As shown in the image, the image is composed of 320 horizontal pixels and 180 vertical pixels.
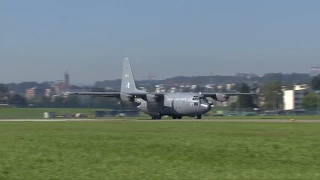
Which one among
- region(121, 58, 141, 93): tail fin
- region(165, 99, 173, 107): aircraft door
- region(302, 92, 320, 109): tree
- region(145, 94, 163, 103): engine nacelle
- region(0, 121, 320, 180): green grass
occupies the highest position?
region(121, 58, 141, 93): tail fin

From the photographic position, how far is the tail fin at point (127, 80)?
3300 inches

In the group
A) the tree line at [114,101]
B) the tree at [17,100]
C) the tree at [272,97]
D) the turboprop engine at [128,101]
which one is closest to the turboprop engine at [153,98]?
the turboprop engine at [128,101]

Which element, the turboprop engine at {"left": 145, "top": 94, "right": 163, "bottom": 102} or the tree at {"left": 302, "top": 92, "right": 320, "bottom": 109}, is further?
the tree at {"left": 302, "top": 92, "right": 320, "bottom": 109}

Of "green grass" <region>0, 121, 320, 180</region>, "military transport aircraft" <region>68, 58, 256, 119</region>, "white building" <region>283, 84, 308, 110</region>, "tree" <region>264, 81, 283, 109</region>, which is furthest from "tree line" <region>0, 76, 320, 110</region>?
"green grass" <region>0, 121, 320, 180</region>

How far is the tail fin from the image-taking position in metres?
83.8

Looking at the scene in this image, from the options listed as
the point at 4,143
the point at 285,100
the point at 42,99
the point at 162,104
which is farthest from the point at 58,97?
the point at 4,143

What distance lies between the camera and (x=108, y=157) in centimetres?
2061

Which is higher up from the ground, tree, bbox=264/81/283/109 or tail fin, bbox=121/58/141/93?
tail fin, bbox=121/58/141/93

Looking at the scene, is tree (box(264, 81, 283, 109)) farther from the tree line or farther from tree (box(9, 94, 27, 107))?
tree (box(9, 94, 27, 107))

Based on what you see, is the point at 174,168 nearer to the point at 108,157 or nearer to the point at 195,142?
the point at 108,157

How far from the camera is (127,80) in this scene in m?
84.9

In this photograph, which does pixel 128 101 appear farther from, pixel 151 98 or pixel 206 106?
pixel 206 106

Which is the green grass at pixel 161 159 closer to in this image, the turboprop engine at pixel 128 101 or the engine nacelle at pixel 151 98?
the engine nacelle at pixel 151 98

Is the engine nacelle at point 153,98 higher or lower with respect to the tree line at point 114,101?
higher
